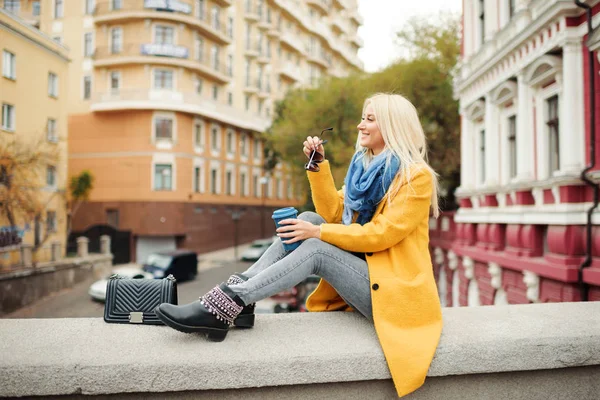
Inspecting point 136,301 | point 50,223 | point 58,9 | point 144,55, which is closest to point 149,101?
point 144,55

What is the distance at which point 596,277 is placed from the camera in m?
8.25

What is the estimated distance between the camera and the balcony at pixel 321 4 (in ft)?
154

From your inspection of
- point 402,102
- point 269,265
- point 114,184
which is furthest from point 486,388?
point 114,184

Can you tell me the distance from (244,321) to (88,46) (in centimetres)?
3190

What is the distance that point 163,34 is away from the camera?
30453mm

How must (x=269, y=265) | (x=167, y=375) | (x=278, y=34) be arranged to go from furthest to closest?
(x=278, y=34), (x=269, y=265), (x=167, y=375)

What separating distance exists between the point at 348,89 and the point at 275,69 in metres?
19.1

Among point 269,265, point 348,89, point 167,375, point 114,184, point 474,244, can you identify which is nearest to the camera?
point 167,375

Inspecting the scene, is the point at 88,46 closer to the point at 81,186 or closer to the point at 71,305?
the point at 81,186

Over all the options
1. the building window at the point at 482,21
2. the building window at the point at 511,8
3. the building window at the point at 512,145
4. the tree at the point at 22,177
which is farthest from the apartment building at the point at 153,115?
the building window at the point at 511,8

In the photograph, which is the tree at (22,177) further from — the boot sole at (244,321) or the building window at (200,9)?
the building window at (200,9)

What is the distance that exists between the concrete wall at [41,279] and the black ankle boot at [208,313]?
49.3 ft

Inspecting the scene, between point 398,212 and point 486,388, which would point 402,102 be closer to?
point 398,212

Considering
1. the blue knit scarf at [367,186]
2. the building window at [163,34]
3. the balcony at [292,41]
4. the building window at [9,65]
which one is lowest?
the blue knit scarf at [367,186]
